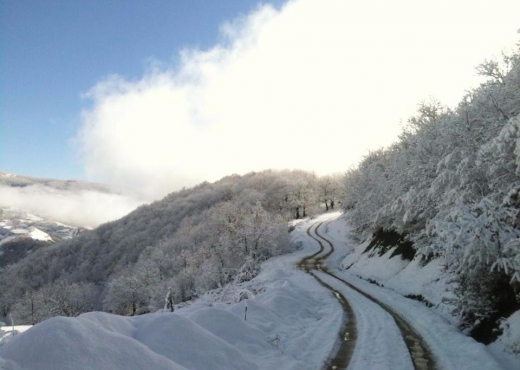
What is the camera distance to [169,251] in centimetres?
8569

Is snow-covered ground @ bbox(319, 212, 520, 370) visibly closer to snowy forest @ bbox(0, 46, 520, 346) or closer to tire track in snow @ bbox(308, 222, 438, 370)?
tire track in snow @ bbox(308, 222, 438, 370)

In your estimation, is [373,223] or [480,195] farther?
[373,223]

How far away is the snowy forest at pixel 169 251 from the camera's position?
167 feet

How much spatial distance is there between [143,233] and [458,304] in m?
114

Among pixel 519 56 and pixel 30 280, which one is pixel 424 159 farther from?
pixel 30 280

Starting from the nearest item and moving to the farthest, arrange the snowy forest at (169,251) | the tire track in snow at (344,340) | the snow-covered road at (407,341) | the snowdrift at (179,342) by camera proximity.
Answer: the snowdrift at (179,342), the snow-covered road at (407,341), the tire track in snow at (344,340), the snowy forest at (169,251)

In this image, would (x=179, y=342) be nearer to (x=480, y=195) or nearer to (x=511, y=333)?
(x=511, y=333)

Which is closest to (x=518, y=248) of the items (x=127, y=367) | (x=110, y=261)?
(x=127, y=367)

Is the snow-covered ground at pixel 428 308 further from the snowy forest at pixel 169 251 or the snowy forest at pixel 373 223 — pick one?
the snowy forest at pixel 169 251

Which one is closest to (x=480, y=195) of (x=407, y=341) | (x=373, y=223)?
(x=407, y=341)

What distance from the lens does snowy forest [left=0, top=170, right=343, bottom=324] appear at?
2007 inches

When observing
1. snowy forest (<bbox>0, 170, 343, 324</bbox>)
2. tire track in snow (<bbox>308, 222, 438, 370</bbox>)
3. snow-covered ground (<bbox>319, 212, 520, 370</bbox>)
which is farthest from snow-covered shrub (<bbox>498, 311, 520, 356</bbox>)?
snowy forest (<bbox>0, 170, 343, 324</bbox>)

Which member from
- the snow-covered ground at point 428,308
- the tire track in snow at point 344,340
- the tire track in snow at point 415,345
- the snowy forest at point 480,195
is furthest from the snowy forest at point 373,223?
the tire track in snow at point 344,340

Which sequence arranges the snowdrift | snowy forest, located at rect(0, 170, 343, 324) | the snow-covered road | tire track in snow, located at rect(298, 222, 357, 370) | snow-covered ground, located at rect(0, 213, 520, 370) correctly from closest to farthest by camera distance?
the snowdrift
snow-covered ground, located at rect(0, 213, 520, 370)
the snow-covered road
tire track in snow, located at rect(298, 222, 357, 370)
snowy forest, located at rect(0, 170, 343, 324)
